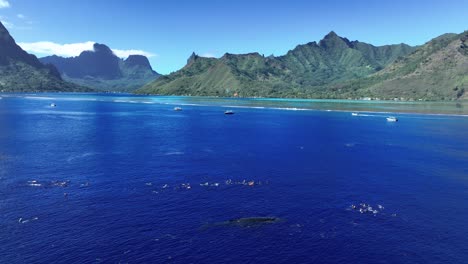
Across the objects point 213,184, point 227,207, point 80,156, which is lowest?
point 227,207

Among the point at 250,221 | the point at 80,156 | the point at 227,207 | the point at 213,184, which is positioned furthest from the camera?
the point at 80,156

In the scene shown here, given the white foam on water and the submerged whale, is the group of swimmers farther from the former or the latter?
the white foam on water

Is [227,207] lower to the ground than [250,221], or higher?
higher

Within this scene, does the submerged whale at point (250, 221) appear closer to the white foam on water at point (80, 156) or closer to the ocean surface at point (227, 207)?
the ocean surface at point (227, 207)

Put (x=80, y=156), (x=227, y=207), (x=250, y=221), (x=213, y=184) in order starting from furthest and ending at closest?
(x=80, y=156) → (x=213, y=184) → (x=227, y=207) → (x=250, y=221)

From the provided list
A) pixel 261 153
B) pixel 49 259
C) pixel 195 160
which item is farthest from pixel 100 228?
pixel 261 153

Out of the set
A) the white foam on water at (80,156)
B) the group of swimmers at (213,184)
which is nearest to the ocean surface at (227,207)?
the white foam on water at (80,156)

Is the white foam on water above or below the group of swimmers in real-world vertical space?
above

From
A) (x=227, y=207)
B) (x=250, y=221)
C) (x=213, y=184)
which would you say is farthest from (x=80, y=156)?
(x=250, y=221)

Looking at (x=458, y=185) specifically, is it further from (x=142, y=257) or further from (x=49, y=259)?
(x=49, y=259)

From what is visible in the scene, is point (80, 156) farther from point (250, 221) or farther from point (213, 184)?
point (250, 221)

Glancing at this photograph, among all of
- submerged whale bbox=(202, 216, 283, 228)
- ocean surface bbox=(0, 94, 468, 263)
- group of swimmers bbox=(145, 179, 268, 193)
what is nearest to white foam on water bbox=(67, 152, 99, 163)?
ocean surface bbox=(0, 94, 468, 263)
